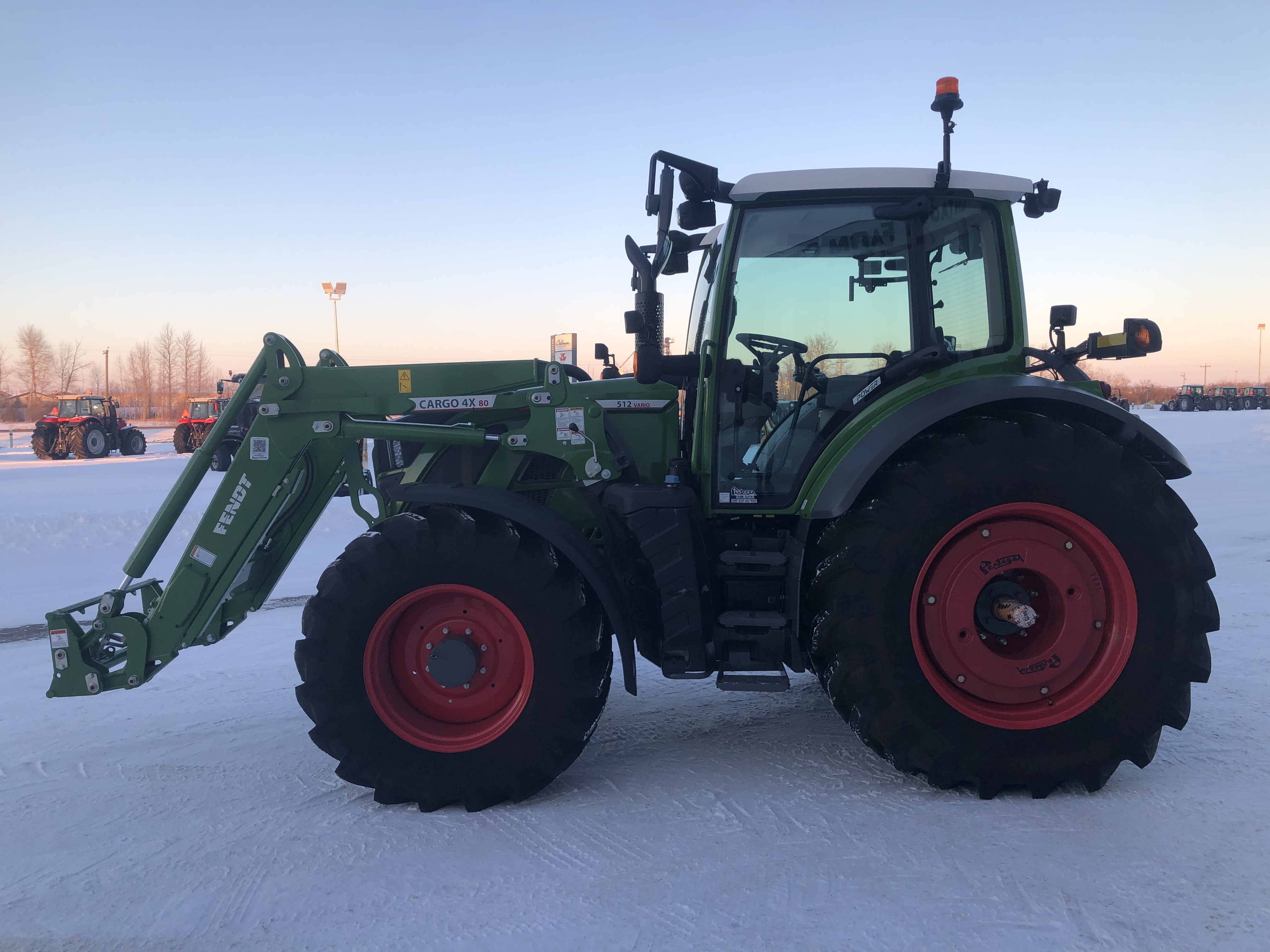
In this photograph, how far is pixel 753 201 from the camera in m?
3.47

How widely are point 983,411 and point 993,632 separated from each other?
88 cm

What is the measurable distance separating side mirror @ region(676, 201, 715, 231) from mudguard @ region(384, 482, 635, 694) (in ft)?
4.29

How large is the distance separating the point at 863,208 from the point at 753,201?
0.47m

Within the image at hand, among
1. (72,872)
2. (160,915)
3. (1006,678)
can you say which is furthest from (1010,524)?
(72,872)

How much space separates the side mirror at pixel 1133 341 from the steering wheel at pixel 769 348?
1201 mm

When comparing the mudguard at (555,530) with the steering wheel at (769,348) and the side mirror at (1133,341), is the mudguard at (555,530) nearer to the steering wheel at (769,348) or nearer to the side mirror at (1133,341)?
the steering wheel at (769,348)

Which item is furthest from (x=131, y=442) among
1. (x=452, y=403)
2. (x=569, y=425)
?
(x=569, y=425)

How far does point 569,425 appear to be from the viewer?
3.67 metres

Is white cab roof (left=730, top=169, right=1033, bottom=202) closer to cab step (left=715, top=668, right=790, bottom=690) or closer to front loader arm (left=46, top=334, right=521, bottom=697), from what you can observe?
front loader arm (left=46, top=334, right=521, bottom=697)

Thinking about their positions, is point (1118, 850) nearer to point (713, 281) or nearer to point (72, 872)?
point (713, 281)

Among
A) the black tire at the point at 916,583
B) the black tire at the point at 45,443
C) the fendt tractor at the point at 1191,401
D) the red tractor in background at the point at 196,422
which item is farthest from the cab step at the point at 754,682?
the fendt tractor at the point at 1191,401

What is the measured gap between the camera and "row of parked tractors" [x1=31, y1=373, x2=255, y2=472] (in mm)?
22797

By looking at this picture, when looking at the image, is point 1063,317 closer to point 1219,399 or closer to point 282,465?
point 282,465

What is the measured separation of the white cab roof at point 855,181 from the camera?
342cm
